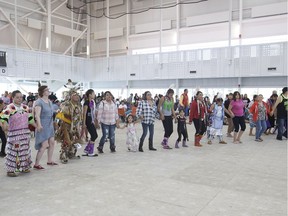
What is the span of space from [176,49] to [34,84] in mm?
10831

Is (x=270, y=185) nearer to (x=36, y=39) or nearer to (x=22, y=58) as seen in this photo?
(x=22, y=58)

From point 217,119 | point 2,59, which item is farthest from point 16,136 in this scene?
point 2,59

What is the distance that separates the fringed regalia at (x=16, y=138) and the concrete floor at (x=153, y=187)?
0.22 metres

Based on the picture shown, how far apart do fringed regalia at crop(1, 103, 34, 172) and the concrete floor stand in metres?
0.22

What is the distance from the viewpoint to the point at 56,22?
2202cm

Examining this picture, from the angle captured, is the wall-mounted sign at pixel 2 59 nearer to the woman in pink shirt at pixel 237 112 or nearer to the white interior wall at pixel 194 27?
the white interior wall at pixel 194 27

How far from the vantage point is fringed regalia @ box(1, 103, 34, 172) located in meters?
4.54

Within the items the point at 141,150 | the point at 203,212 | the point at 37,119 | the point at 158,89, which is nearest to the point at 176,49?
the point at 158,89

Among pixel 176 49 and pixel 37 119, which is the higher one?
pixel 176 49

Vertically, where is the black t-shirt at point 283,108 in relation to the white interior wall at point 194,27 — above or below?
below

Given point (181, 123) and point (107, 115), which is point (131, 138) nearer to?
point (107, 115)

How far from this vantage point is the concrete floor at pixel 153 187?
3225 millimetres

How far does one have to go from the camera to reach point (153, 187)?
400 cm

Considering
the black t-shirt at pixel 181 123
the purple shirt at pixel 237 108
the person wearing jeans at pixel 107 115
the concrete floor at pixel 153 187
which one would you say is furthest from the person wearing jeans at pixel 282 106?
the person wearing jeans at pixel 107 115
